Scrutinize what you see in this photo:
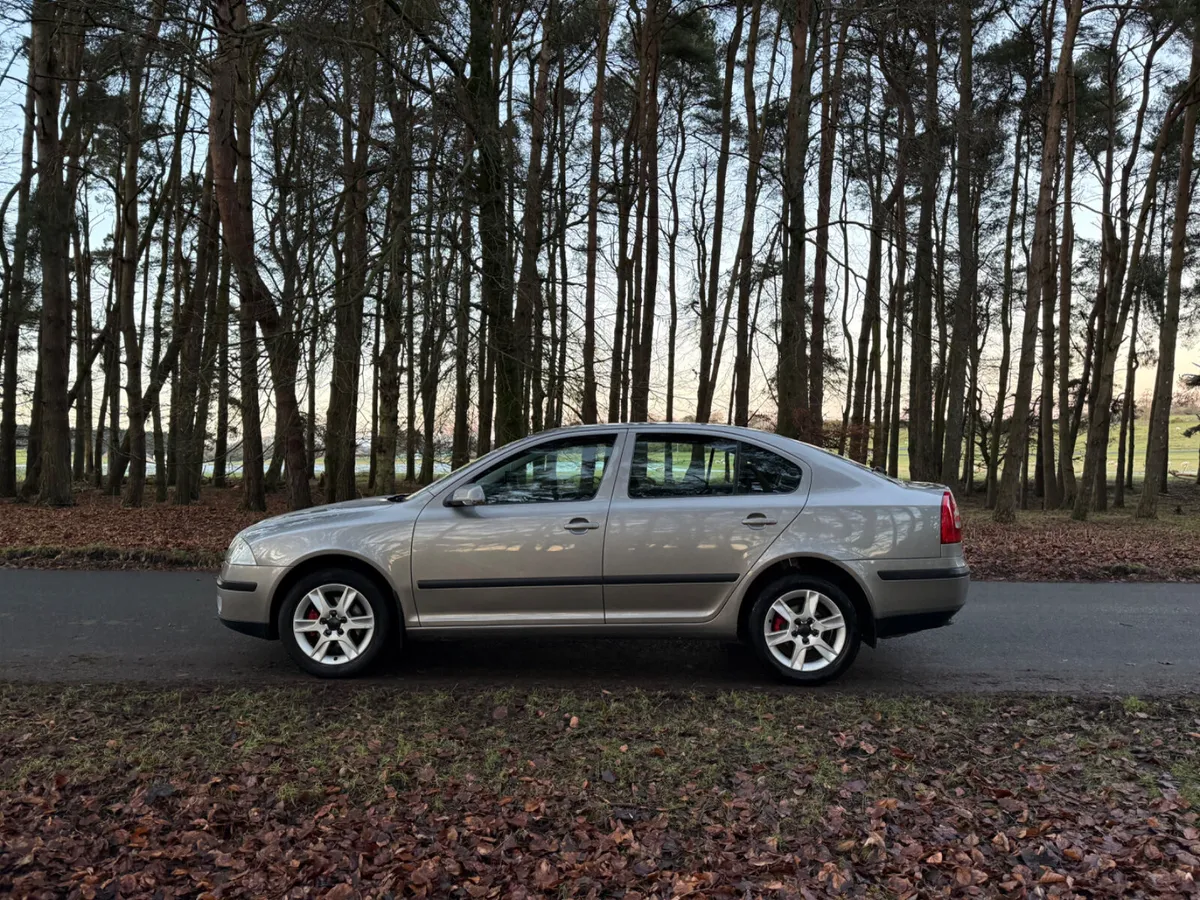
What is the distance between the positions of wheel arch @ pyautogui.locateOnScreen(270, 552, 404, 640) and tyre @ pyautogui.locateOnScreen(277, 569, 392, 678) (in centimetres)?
4

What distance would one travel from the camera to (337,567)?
5.39 metres

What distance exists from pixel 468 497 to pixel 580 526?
2.42 feet

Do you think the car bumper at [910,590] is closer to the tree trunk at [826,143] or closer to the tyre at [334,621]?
the tyre at [334,621]

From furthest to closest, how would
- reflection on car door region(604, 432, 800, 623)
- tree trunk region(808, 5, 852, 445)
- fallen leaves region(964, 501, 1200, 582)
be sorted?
tree trunk region(808, 5, 852, 445) < fallen leaves region(964, 501, 1200, 582) < reflection on car door region(604, 432, 800, 623)

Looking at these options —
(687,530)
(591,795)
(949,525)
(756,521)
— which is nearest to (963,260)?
(949,525)

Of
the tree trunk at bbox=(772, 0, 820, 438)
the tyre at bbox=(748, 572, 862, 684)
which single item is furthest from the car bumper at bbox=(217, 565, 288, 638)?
the tree trunk at bbox=(772, 0, 820, 438)

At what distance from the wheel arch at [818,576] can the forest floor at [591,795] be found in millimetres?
551

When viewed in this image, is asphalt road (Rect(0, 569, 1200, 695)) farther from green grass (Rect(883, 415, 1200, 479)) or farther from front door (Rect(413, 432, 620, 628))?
green grass (Rect(883, 415, 1200, 479))

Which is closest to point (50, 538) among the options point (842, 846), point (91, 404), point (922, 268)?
point (842, 846)

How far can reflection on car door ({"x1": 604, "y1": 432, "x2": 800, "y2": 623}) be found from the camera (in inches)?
204

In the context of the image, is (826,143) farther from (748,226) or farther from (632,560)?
(632,560)

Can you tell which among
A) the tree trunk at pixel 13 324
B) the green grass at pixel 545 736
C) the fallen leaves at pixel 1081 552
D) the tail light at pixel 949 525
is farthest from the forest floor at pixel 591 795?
the tree trunk at pixel 13 324

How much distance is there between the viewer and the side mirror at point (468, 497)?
5.23 metres

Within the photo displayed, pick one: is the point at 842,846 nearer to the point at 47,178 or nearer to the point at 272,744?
the point at 272,744
